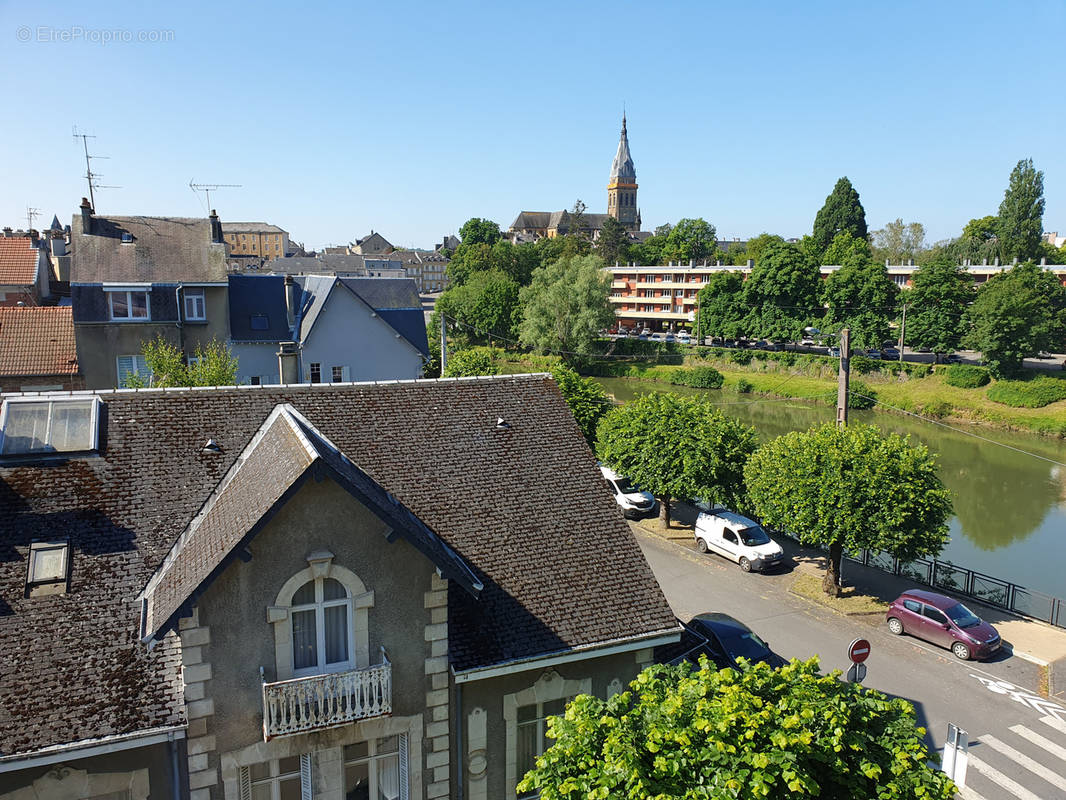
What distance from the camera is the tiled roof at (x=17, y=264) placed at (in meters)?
38.6

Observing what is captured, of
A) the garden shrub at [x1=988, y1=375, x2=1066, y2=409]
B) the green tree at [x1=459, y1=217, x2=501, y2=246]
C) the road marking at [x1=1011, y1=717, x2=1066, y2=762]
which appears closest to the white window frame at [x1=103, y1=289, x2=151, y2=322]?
the road marking at [x1=1011, y1=717, x2=1066, y2=762]

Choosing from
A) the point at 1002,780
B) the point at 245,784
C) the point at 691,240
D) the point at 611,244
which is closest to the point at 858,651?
the point at 1002,780

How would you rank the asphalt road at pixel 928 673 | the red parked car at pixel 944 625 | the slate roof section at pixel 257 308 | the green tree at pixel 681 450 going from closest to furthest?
the asphalt road at pixel 928 673, the red parked car at pixel 944 625, the green tree at pixel 681 450, the slate roof section at pixel 257 308

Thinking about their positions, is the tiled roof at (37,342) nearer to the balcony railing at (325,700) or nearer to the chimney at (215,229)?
the chimney at (215,229)

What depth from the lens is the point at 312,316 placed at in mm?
32375

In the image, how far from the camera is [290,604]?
8.18 meters

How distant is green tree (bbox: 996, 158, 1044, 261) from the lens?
77500 millimetres

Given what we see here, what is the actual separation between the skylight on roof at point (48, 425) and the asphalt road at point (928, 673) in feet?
45.6

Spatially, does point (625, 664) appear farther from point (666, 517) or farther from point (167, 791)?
point (666, 517)

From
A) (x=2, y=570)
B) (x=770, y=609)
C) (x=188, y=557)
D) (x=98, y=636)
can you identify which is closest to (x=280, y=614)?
(x=188, y=557)

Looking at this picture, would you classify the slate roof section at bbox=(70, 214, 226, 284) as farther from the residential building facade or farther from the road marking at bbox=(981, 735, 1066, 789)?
the road marking at bbox=(981, 735, 1066, 789)

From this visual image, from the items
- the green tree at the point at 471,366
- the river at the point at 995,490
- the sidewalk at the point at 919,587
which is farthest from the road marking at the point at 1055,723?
the green tree at the point at 471,366

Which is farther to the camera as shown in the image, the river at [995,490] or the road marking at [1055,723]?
the river at [995,490]

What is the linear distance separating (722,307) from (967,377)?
23.4 metres
